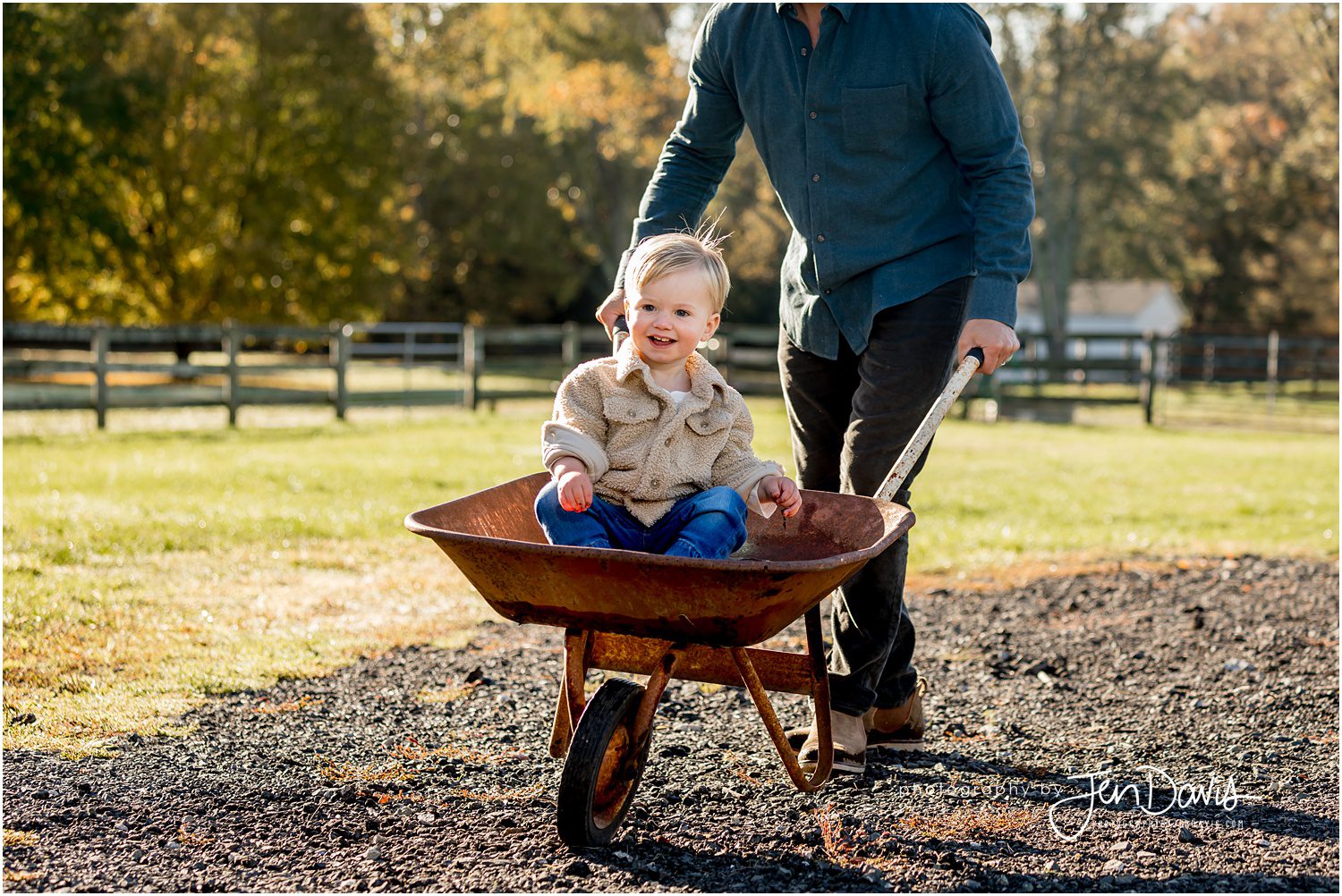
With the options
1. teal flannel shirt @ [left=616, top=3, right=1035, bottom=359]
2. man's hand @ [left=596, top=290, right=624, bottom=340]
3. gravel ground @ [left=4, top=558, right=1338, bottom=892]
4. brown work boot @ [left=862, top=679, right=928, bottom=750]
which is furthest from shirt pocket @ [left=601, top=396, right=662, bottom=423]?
brown work boot @ [left=862, top=679, right=928, bottom=750]

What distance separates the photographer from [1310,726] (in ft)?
13.1

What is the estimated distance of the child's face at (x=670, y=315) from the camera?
10.2 ft

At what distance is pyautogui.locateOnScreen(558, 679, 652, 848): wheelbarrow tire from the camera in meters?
2.81

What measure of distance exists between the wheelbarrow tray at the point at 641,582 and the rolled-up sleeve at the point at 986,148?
67 centimetres

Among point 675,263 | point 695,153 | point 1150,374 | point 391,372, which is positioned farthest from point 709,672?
point 391,372

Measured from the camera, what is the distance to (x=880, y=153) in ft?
11.5

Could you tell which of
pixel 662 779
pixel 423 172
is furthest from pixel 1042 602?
pixel 423 172

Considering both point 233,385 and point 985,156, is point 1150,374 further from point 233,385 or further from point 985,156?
point 985,156

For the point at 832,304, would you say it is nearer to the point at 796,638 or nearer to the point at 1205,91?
the point at 796,638

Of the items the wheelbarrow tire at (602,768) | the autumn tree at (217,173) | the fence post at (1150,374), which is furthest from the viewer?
the autumn tree at (217,173)

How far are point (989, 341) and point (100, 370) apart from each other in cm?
1216

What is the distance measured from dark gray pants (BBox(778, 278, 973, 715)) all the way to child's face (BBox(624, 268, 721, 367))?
0.61 meters

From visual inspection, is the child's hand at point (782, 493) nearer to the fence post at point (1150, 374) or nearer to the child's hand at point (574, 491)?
the child's hand at point (574, 491)

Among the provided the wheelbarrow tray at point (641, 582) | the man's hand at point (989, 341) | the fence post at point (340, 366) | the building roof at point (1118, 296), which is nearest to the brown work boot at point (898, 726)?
the wheelbarrow tray at point (641, 582)
